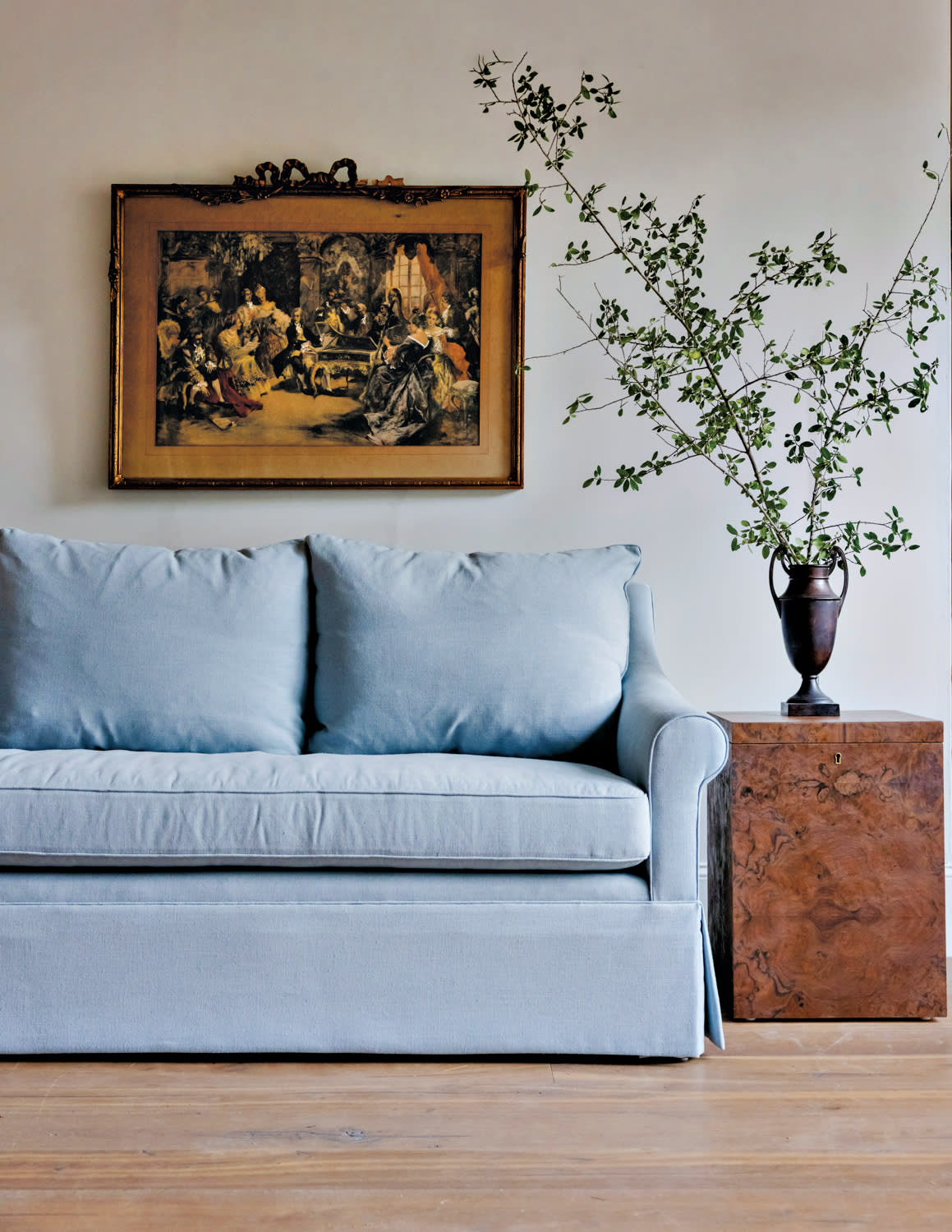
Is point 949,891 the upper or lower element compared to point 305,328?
lower

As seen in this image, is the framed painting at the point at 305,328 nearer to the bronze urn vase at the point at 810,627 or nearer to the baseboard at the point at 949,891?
the bronze urn vase at the point at 810,627

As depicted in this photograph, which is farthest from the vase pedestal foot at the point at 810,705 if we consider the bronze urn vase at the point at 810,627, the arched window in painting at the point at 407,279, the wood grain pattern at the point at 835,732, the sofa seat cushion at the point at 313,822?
the arched window in painting at the point at 407,279

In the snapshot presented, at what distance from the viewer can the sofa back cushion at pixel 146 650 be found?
217 cm

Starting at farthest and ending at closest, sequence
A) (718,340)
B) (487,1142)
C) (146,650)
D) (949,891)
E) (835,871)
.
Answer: (949,891)
(718,340)
(146,650)
(835,871)
(487,1142)

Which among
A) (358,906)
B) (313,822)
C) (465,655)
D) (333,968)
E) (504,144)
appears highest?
(504,144)

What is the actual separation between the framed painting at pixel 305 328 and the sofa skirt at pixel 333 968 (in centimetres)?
131

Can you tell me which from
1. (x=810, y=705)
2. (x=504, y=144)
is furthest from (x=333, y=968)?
(x=504, y=144)

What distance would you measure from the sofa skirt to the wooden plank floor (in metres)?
0.06

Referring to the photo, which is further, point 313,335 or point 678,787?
point 313,335

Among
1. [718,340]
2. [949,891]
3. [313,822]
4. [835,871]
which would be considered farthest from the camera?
[949,891]

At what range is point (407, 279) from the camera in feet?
9.16

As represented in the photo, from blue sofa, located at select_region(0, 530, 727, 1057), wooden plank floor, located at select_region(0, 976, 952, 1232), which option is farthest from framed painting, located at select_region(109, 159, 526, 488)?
wooden plank floor, located at select_region(0, 976, 952, 1232)

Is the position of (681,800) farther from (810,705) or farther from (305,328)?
(305,328)

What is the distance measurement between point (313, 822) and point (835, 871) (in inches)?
41.5
